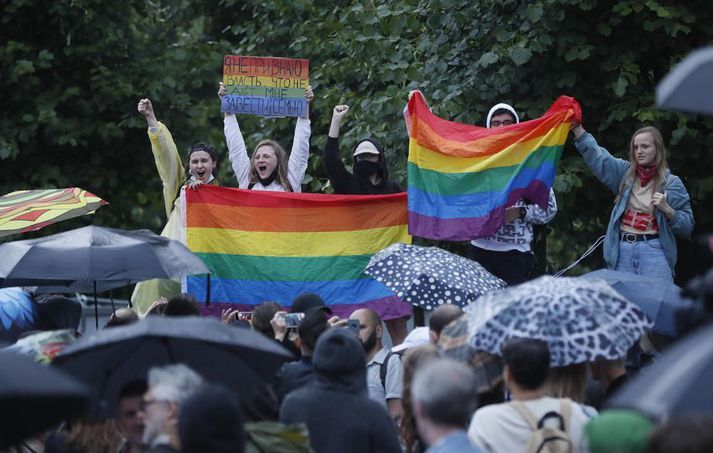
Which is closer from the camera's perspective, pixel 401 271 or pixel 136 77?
pixel 401 271

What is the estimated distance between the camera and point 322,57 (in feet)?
53.6

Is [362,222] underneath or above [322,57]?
underneath

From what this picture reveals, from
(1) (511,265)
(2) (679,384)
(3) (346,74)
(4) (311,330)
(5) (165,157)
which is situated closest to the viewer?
(2) (679,384)

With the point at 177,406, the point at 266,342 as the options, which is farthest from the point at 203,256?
the point at 177,406

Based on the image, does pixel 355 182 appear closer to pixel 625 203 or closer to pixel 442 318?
pixel 625 203

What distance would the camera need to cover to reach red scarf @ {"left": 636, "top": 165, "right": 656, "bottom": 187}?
385 inches

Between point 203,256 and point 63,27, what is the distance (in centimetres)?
749

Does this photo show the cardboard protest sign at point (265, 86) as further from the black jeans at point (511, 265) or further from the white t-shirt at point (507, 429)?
the white t-shirt at point (507, 429)

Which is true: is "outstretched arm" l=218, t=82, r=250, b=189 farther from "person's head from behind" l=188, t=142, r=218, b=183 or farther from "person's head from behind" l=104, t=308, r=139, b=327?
"person's head from behind" l=104, t=308, r=139, b=327

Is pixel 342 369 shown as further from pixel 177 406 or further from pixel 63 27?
pixel 63 27

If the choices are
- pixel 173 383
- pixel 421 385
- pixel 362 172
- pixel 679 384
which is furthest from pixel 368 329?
pixel 679 384

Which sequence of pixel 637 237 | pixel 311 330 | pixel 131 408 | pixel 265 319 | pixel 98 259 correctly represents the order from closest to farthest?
pixel 131 408 < pixel 311 330 < pixel 265 319 < pixel 98 259 < pixel 637 237

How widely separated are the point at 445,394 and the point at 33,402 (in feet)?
4.93

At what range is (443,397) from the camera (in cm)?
506
